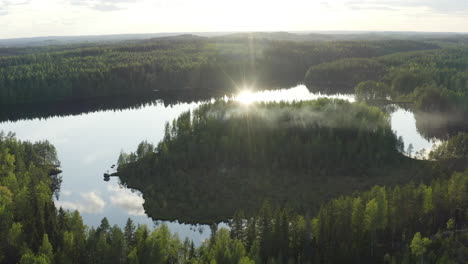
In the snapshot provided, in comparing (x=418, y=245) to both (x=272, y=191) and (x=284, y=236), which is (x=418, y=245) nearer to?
(x=284, y=236)

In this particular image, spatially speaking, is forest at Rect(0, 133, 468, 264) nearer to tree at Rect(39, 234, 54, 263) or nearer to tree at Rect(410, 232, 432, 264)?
tree at Rect(39, 234, 54, 263)

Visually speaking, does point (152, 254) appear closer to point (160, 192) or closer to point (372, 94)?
point (160, 192)

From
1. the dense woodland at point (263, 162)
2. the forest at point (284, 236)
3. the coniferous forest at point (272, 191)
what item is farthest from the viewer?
the dense woodland at point (263, 162)

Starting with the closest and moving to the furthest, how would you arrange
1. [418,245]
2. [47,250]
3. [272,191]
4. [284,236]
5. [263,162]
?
[47,250] → [418,245] → [284,236] → [272,191] → [263,162]

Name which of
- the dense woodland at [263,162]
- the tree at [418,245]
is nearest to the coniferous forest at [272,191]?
the tree at [418,245]

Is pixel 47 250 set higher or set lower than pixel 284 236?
higher

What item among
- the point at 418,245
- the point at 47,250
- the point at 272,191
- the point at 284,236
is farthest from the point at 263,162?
the point at 47,250

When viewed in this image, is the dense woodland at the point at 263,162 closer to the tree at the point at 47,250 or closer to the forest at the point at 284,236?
the forest at the point at 284,236
